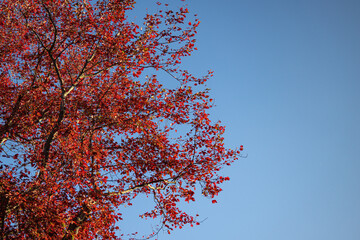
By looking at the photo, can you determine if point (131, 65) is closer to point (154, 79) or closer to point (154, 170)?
point (154, 79)

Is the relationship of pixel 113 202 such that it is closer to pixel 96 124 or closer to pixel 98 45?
pixel 96 124

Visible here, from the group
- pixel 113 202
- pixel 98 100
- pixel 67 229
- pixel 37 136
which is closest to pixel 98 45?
pixel 98 100

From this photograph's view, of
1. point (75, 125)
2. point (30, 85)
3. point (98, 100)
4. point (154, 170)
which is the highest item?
point (30, 85)

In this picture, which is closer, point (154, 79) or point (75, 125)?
point (75, 125)

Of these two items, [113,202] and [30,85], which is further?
[30,85]

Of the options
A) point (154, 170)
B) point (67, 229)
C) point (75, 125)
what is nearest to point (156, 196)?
point (154, 170)

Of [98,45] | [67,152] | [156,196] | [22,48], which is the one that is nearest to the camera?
[67,152]

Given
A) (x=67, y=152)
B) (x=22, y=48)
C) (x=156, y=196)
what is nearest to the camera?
(x=67, y=152)

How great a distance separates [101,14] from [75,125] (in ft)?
18.1

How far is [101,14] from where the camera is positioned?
14883mm

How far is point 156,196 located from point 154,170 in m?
Answer: 1.51

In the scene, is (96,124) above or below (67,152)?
above

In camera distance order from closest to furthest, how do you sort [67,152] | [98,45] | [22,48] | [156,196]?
[67,152] → [98,45] → [156,196] → [22,48]

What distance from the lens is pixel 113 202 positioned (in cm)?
1474
